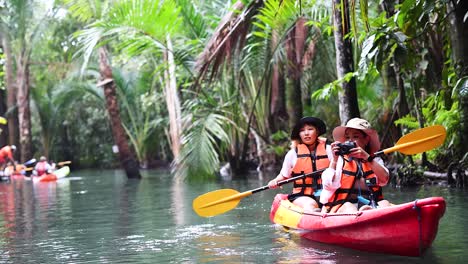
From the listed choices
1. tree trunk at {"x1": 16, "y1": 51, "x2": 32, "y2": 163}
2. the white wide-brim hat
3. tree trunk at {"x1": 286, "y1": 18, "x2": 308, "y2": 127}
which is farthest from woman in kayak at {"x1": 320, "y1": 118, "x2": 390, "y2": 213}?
tree trunk at {"x1": 16, "y1": 51, "x2": 32, "y2": 163}

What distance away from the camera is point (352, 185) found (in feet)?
21.1

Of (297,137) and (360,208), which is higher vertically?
(297,137)

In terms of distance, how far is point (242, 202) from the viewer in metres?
11.5

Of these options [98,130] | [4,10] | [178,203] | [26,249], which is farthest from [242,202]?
[98,130]

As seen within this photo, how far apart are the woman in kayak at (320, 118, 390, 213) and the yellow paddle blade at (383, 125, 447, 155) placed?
0.36m

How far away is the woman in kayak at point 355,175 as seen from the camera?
6.31 meters

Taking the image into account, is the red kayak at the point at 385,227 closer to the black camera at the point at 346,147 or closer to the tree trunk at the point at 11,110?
the black camera at the point at 346,147

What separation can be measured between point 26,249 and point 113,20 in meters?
9.23

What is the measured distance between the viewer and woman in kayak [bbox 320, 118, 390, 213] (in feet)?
20.7

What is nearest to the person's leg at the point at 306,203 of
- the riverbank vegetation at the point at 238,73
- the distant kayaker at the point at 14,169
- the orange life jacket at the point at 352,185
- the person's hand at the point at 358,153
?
the orange life jacket at the point at 352,185

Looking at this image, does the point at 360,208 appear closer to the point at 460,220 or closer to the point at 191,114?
the point at 460,220

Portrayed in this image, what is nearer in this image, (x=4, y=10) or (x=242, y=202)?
(x=242, y=202)

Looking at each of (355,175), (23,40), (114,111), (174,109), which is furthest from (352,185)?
(23,40)

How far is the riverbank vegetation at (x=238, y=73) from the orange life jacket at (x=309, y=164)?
1.18m
